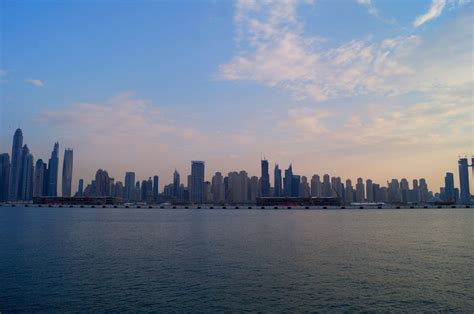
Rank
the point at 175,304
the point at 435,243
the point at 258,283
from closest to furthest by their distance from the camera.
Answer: the point at 175,304 < the point at 258,283 < the point at 435,243

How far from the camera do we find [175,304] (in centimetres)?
3547

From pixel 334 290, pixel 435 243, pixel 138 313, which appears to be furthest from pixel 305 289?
pixel 435 243

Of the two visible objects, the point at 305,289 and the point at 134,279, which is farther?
the point at 134,279

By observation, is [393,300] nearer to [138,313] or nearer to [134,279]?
[138,313]

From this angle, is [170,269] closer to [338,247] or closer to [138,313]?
[138,313]

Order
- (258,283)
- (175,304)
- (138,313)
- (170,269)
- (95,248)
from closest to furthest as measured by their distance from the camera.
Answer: (138,313)
(175,304)
(258,283)
(170,269)
(95,248)

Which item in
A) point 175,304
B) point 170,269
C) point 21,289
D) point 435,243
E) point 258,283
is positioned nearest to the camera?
point 175,304

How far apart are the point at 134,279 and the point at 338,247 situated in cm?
4656

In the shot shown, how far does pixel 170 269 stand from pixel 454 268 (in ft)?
142

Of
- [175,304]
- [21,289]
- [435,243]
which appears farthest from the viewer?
[435,243]

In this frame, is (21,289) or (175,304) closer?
(175,304)

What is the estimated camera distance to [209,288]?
4112cm

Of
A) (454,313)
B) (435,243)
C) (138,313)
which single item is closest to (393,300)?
(454,313)

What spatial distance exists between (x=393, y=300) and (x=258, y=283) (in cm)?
1531
